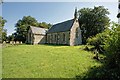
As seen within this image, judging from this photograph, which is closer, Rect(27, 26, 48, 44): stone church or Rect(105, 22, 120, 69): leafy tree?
Rect(105, 22, 120, 69): leafy tree

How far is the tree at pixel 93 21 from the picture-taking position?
64.8 m

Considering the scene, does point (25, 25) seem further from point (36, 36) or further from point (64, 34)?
point (64, 34)

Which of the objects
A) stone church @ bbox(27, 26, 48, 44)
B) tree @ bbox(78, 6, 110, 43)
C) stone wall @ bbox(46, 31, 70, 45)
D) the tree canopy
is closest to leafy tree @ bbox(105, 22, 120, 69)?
stone wall @ bbox(46, 31, 70, 45)

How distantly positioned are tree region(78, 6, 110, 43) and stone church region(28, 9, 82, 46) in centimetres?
1209

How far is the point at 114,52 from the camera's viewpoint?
375 inches

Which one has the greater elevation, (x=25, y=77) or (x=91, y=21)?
(x=91, y=21)

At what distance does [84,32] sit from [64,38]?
51.4 ft

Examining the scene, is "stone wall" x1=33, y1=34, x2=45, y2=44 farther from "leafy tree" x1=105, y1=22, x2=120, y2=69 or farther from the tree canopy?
"leafy tree" x1=105, y1=22, x2=120, y2=69

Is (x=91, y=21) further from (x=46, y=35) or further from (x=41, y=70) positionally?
(x=41, y=70)

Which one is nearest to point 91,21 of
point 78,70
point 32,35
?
point 32,35

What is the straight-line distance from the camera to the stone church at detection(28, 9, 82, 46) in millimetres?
51400

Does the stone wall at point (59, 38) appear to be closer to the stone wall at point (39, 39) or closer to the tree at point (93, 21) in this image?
the stone wall at point (39, 39)

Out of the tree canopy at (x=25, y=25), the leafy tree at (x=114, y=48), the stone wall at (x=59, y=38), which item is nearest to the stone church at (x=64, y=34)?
the stone wall at (x=59, y=38)

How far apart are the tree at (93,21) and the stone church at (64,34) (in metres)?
12.1
